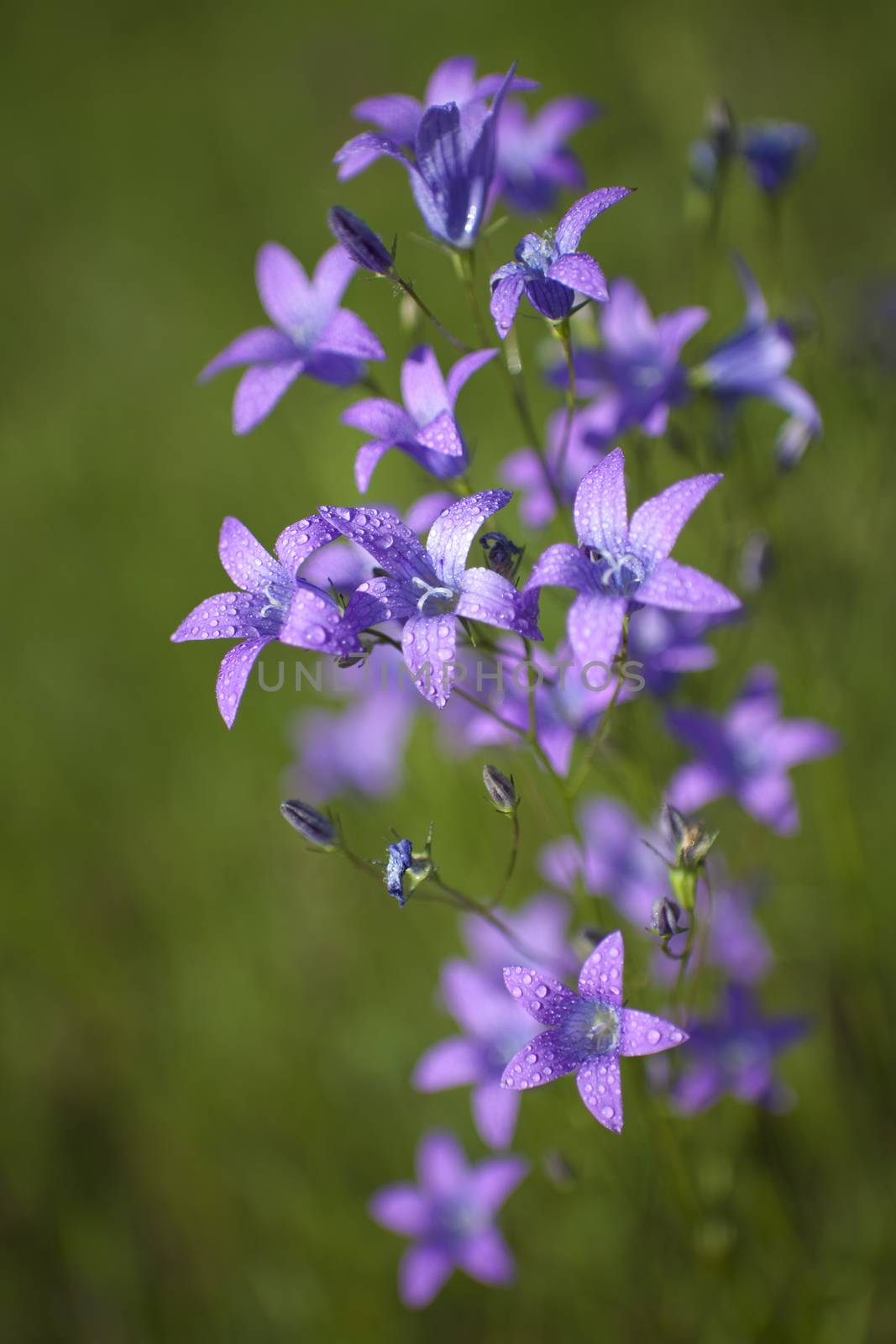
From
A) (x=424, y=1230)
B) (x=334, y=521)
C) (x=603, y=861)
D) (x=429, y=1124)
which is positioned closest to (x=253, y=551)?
(x=334, y=521)

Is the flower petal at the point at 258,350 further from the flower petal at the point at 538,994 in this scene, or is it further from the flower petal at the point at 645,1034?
the flower petal at the point at 645,1034

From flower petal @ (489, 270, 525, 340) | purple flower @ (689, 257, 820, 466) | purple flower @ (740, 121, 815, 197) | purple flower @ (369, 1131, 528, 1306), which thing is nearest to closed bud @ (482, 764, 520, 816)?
flower petal @ (489, 270, 525, 340)

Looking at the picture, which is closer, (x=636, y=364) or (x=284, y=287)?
(x=284, y=287)

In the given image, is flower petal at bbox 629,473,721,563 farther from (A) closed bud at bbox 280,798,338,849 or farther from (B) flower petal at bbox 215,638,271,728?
(A) closed bud at bbox 280,798,338,849

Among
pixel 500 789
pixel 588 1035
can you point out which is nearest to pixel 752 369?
pixel 500 789

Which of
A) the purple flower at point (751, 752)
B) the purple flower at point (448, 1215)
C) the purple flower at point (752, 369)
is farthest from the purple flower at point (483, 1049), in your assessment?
the purple flower at point (752, 369)

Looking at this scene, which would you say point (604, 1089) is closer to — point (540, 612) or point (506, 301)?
point (540, 612)
